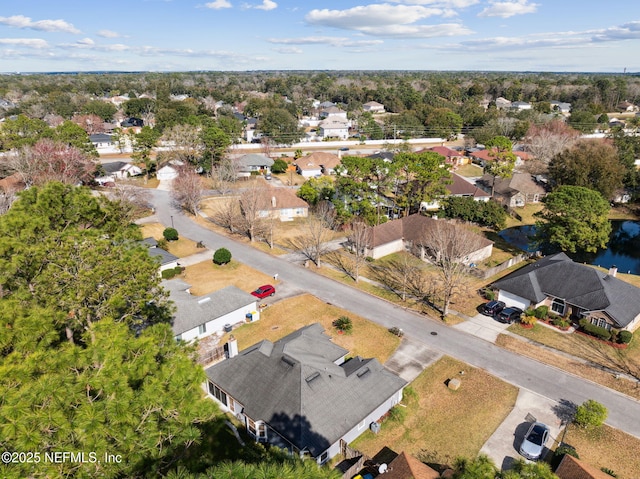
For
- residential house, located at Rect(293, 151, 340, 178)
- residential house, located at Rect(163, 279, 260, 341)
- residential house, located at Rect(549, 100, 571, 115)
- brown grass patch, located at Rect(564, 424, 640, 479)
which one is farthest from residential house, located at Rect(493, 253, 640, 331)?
residential house, located at Rect(549, 100, 571, 115)

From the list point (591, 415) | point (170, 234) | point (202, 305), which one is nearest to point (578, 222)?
point (591, 415)

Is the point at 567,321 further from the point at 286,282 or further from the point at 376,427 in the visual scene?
the point at 286,282

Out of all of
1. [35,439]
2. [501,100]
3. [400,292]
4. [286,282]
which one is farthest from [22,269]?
[501,100]

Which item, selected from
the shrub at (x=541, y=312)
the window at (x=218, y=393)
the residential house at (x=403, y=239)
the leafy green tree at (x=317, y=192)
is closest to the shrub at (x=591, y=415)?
the shrub at (x=541, y=312)

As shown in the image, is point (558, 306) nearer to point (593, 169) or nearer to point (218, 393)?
point (218, 393)

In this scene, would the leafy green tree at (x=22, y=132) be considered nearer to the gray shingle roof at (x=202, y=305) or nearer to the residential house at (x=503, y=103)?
the gray shingle roof at (x=202, y=305)

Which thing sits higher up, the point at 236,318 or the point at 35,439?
the point at 35,439
